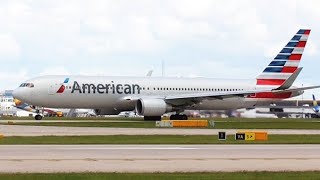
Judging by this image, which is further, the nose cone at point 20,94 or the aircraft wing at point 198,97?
the aircraft wing at point 198,97

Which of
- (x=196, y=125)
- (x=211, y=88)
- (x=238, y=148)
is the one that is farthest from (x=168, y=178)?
(x=211, y=88)

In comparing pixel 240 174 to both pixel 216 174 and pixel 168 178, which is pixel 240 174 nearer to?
pixel 216 174

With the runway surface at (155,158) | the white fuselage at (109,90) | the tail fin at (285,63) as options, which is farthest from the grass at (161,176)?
A: the tail fin at (285,63)

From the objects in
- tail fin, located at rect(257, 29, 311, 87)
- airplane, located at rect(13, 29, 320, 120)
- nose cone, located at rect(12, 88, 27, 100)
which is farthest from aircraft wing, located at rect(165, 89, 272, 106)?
nose cone, located at rect(12, 88, 27, 100)

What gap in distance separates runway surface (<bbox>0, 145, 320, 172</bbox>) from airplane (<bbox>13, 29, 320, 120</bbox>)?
35.0 metres

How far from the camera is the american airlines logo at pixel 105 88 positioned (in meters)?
66.9

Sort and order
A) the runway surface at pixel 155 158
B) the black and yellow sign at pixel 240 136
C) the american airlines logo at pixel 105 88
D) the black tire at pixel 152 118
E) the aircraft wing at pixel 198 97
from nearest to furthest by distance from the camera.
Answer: the runway surface at pixel 155 158 < the black and yellow sign at pixel 240 136 < the american airlines logo at pixel 105 88 < the aircraft wing at pixel 198 97 < the black tire at pixel 152 118

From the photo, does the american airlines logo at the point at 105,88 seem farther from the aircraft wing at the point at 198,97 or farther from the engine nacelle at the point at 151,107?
the aircraft wing at the point at 198,97

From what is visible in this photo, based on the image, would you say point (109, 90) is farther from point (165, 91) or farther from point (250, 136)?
point (250, 136)

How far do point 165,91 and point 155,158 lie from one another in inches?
1803

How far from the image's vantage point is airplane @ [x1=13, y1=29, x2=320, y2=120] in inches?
2625

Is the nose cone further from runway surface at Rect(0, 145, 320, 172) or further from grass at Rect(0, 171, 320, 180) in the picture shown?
grass at Rect(0, 171, 320, 180)

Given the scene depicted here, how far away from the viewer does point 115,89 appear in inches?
2680

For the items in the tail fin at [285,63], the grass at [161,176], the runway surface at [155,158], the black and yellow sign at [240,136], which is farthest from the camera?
the tail fin at [285,63]
